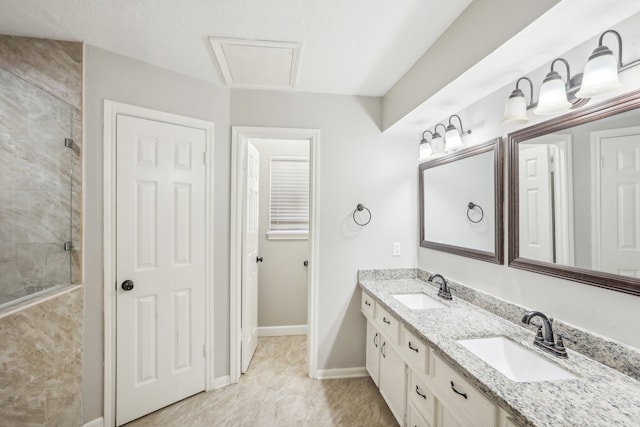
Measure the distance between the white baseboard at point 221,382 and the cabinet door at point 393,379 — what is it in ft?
4.01

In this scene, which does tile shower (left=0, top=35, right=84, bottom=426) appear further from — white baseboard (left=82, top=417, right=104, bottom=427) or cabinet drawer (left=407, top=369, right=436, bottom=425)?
cabinet drawer (left=407, top=369, right=436, bottom=425)

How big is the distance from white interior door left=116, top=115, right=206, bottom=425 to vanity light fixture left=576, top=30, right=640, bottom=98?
87.9 inches

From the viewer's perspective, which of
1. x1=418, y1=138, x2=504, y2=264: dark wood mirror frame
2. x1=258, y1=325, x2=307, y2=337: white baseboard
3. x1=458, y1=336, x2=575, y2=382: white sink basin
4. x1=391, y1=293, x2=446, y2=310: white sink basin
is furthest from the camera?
x1=258, y1=325, x2=307, y2=337: white baseboard

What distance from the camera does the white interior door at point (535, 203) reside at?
140 centimetres

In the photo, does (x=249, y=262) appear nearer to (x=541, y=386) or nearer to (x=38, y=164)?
(x=38, y=164)

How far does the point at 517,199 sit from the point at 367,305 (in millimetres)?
1342

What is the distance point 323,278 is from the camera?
2506 millimetres

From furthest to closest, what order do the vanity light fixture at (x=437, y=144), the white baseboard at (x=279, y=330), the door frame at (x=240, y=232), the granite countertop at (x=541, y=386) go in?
1. the white baseboard at (x=279, y=330)
2. the door frame at (x=240, y=232)
3. the vanity light fixture at (x=437, y=144)
4. the granite countertop at (x=541, y=386)

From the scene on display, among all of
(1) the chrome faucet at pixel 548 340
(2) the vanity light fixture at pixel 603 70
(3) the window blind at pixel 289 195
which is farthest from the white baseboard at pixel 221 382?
(2) the vanity light fixture at pixel 603 70

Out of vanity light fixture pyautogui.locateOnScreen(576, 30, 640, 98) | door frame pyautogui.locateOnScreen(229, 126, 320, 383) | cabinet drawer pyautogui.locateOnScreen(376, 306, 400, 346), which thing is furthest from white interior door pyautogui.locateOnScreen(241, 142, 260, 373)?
vanity light fixture pyautogui.locateOnScreen(576, 30, 640, 98)

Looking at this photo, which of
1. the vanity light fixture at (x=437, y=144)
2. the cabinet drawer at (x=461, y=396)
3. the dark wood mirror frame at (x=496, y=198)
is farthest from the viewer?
the vanity light fixture at (x=437, y=144)

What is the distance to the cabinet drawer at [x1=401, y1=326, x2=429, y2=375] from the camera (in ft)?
4.77

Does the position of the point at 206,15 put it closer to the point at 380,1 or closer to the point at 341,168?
the point at 380,1

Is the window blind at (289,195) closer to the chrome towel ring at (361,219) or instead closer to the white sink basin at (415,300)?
the chrome towel ring at (361,219)
